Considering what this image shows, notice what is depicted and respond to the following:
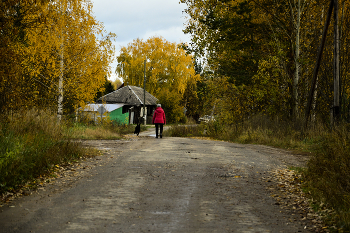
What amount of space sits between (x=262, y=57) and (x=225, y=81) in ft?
10.3

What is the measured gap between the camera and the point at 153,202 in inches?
252

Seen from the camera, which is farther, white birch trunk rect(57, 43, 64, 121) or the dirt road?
white birch trunk rect(57, 43, 64, 121)

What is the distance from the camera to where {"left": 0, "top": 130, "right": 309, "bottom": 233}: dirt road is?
518 centimetres

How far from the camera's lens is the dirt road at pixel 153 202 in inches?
204

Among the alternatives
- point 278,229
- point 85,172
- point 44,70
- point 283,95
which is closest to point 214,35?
point 283,95

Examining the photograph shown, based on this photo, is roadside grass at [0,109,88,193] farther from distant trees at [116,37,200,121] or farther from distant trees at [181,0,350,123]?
distant trees at [116,37,200,121]

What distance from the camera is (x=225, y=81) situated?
23.4 m

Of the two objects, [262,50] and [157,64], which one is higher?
[157,64]

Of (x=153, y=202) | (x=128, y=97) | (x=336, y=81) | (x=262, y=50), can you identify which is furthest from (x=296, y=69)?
(x=128, y=97)

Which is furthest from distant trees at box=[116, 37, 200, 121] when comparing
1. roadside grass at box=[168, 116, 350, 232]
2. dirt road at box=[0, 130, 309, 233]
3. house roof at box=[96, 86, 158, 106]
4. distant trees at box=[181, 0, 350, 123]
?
dirt road at box=[0, 130, 309, 233]

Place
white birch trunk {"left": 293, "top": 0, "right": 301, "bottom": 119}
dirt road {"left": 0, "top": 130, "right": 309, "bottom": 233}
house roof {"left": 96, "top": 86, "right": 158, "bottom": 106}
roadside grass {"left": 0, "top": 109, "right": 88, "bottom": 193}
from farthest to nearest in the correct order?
house roof {"left": 96, "top": 86, "right": 158, "bottom": 106} → white birch trunk {"left": 293, "top": 0, "right": 301, "bottom": 119} → roadside grass {"left": 0, "top": 109, "right": 88, "bottom": 193} → dirt road {"left": 0, "top": 130, "right": 309, "bottom": 233}

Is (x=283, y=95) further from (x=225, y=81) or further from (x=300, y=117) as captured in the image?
(x=225, y=81)

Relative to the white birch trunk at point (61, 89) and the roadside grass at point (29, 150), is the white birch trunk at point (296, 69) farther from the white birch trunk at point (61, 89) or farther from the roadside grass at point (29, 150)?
the white birch trunk at point (61, 89)

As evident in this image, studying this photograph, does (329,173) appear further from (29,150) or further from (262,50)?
(262,50)
